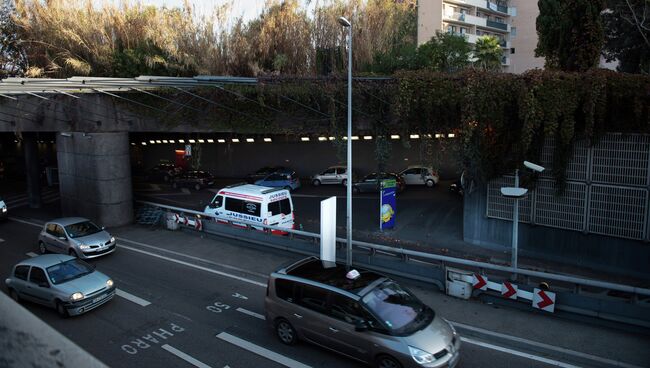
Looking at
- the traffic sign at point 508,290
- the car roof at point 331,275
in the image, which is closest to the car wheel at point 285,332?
the car roof at point 331,275

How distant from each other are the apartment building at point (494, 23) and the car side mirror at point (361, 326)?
5190 centimetres

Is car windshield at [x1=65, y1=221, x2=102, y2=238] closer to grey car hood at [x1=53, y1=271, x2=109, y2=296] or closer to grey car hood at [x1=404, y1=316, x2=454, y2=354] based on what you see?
grey car hood at [x1=53, y1=271, x2=109, y2=296]

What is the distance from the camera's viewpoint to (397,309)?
29.6 feet

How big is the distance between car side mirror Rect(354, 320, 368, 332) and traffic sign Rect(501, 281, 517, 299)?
501 cm

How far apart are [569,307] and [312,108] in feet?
40.6

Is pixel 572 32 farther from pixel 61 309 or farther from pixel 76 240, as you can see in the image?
pixel 76 240

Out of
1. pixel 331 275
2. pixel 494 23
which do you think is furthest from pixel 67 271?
pixel 494 23

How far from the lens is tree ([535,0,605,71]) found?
635 inches

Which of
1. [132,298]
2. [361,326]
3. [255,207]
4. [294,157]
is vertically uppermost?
[294,157]

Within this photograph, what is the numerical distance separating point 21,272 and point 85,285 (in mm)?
2164

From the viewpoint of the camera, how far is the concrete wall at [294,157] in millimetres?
34875

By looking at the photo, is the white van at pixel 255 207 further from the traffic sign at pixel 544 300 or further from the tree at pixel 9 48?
the tree at pixel 9 48

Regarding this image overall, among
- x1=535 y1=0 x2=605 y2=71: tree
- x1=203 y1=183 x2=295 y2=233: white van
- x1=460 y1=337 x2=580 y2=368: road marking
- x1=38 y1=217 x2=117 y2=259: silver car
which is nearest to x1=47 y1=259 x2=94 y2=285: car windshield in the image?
x1=38 y1=217 x2=117 y2=259: silver car

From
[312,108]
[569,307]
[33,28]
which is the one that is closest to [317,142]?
[312,108]
